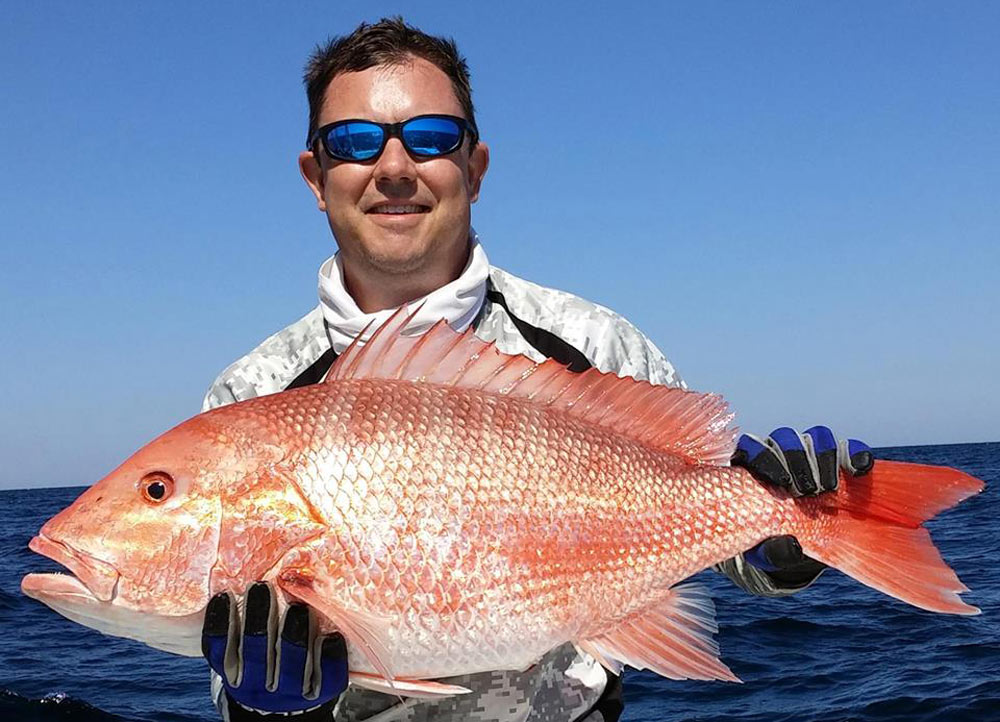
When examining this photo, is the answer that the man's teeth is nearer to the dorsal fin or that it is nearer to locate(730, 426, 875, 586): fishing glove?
the dorsal fin

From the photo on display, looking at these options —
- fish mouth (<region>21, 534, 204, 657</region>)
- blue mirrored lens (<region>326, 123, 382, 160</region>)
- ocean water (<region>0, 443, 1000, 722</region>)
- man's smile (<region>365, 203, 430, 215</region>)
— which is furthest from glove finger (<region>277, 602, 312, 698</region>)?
ocean water (<region>0, 443, 1000, 722</region>)

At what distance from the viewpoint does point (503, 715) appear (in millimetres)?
3535

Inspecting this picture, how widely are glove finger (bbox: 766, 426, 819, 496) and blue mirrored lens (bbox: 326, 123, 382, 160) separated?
2.04 metres

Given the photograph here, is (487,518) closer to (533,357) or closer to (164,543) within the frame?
(164,543)

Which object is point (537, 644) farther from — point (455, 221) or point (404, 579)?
point (455, 221)

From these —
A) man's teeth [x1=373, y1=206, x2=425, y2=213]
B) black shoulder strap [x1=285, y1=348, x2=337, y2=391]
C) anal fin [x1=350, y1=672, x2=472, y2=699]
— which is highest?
man's teeth [x1=373, y1=206, x2=425, y2=213]

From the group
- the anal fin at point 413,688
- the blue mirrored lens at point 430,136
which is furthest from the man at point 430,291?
the anal fin at point 413,688

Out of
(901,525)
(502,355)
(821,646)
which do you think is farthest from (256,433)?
(821,646)

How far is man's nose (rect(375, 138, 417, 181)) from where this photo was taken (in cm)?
Result: 390

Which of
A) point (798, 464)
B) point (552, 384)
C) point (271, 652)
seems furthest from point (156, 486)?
point (798, 464)

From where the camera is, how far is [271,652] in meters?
2.79

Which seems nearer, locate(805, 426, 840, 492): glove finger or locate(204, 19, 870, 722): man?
locate(805, 426, 840, 492): glove finger

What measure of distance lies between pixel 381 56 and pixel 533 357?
58.0 inches

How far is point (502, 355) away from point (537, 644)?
968mm
